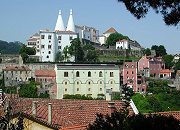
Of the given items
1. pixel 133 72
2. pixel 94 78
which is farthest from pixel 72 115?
pixel 133 72

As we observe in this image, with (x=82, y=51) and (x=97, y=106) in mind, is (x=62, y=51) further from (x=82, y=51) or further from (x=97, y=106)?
(x=97, y=106)

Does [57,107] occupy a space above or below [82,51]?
below

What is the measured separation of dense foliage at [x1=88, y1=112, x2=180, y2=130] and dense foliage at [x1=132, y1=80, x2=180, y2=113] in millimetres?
43174

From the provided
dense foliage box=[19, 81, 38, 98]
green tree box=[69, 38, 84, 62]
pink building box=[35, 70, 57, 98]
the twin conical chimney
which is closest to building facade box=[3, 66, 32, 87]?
pink building box=[35, 70, 57, 98]

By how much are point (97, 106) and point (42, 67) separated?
60414 millimetres

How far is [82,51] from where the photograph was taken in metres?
93.0

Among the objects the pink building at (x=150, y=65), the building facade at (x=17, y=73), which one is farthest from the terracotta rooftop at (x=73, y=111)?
the pink building at (x=150, y=65)

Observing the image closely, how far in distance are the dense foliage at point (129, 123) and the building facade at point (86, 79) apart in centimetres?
5739

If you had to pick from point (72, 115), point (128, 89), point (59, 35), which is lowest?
point (72, 115)

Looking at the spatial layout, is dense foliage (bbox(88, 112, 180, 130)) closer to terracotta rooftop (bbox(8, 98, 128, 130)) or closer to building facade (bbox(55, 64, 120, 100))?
terracotta rooftop (bbox(8, 98, 128, 130))

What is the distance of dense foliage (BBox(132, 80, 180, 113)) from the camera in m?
57.0

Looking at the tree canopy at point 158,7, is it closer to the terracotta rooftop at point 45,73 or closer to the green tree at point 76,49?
the terracotta rooftop at point 45,73

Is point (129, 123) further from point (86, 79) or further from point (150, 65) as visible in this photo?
point (150, 65)

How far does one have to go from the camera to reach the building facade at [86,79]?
6662 centimetres
